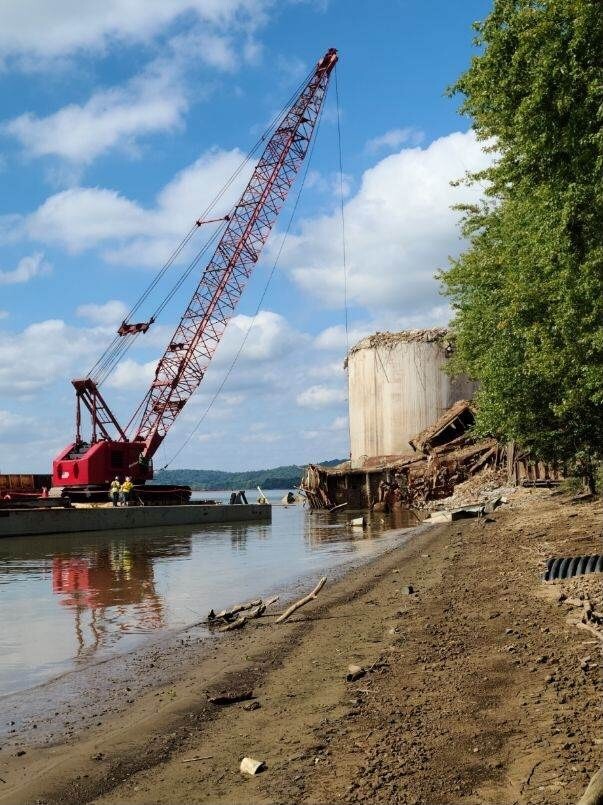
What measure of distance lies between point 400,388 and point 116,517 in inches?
1010

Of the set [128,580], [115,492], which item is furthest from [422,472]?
[128,580]

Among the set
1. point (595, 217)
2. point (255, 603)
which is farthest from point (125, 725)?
point (595, 217)

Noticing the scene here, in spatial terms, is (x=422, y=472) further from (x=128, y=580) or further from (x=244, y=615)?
(x=244, y=615)

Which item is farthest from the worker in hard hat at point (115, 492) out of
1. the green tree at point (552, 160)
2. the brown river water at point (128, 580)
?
the green tree at point (552, 160)

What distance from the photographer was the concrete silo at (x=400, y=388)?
58.7 m

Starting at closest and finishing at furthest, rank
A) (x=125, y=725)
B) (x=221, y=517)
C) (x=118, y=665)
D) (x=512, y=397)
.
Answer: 1. (x=125, y=725)
2. (x=118, y=665)
3. (x=512, y=397)
4. (x=221, y=517)

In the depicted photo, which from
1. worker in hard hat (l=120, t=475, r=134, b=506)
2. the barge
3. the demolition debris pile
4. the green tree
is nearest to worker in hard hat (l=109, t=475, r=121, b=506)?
worker in hard hat (l=120, t=475, r=134, b=506)

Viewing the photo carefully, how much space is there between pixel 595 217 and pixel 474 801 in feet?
28.3

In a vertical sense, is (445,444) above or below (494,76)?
below

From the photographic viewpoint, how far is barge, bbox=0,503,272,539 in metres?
40.4

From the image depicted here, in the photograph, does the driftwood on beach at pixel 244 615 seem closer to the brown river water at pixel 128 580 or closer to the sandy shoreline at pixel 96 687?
the sandy shoreline at pixel 96 687

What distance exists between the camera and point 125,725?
24.8ft

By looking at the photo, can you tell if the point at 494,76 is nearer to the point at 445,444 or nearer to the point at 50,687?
the point at 50,687

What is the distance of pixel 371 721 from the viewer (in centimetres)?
655
